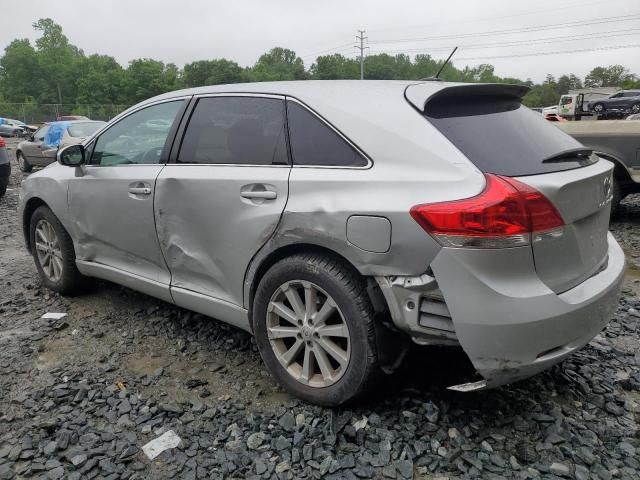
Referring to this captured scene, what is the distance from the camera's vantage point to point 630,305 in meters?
4.26

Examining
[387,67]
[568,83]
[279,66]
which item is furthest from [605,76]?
[279,66]

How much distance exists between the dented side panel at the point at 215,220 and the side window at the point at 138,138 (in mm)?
337

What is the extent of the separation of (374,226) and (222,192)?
1.00 metres

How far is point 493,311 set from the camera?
2209 mm

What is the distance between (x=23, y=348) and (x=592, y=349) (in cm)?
369

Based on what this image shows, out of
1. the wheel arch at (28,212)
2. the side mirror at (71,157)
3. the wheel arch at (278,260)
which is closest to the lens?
the wheel arch at (278,260)

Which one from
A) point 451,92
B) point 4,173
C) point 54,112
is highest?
point 451,92

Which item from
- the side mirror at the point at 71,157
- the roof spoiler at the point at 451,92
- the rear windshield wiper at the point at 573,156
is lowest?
the side mirror at the point at 71,157

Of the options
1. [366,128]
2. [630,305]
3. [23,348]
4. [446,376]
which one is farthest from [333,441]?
[630,305]

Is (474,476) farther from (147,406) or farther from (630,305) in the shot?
(630,305)

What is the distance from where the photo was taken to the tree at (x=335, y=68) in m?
89.1

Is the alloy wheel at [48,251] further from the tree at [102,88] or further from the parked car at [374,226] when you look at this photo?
the tree at [102,88]

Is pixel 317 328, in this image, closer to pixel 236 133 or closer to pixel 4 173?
pixel 236 133

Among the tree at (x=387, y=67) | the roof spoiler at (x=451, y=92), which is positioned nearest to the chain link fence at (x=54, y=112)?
the tree at (x=387, y=67)
